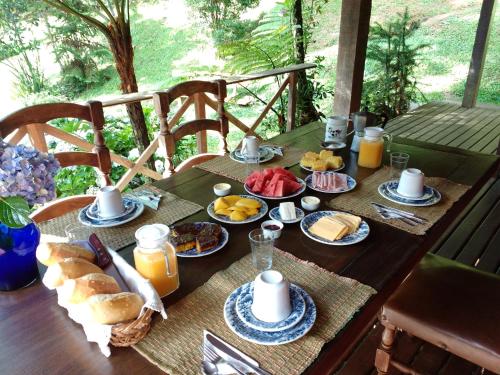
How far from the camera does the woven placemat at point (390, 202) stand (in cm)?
112

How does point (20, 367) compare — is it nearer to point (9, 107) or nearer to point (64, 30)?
point (64, 30)

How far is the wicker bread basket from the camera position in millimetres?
654

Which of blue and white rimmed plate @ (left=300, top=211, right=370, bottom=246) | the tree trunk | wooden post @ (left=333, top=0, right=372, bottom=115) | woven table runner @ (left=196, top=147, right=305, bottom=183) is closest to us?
blue and white rimmed plate @ (left=300, top=211, right=370, bottom=246)

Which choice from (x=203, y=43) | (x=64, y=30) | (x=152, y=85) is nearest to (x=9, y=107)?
(x=64, y=30)

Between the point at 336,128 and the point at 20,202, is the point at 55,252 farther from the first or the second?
the point at 336,128

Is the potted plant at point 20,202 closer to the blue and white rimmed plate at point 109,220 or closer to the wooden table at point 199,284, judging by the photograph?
the wooden table at point 199,284

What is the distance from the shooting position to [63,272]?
2.41 feet

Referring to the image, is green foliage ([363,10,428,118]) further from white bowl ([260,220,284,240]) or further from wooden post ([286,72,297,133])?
white bowl ([260,220,284,240])

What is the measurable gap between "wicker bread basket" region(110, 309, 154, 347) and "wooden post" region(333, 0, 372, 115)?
2532 millimetres

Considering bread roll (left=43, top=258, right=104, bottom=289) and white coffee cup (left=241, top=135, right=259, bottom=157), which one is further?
white coffee cup (left=241, top=135, right=259, bottom=157)

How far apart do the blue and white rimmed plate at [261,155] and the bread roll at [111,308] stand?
1.00m

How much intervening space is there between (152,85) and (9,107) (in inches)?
101

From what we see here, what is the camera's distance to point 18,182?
741mm

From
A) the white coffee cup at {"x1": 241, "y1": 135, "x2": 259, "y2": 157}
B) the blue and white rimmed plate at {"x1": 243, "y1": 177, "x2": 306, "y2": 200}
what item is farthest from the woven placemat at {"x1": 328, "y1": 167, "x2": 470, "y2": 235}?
the white coffee cup at {"x1": 241, "y1": 135, "x2": 259, "y2": 157}
